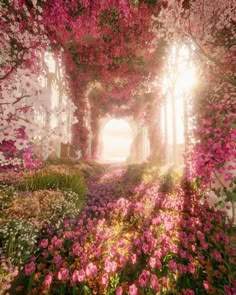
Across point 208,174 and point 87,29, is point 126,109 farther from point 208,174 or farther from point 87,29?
point 208,174

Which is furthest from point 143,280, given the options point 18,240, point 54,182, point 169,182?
point 169,182

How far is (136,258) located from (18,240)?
5.17 ft

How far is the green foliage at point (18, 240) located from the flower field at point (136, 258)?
0.14 metres

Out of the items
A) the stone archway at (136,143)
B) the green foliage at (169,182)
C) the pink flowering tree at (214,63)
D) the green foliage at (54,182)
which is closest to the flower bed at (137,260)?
the pink flowering tree at (214,63)

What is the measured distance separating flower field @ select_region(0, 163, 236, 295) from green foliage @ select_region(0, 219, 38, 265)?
0.45ft

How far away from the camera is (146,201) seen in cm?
473

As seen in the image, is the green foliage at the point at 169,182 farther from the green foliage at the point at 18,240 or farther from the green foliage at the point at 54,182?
the green foliage at the point at 18,240

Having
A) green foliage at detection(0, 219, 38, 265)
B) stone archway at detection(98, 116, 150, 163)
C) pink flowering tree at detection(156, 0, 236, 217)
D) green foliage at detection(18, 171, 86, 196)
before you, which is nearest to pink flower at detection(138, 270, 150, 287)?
green foliage at detection(0, 219, 38, 265)

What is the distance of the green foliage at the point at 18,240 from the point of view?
106 inches

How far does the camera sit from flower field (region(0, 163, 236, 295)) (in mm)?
2072

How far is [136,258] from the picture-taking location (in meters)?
2.52

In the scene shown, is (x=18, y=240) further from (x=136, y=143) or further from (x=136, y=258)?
(x=136, y=143)

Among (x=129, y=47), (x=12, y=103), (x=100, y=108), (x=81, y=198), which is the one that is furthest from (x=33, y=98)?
(x=100, y=108)

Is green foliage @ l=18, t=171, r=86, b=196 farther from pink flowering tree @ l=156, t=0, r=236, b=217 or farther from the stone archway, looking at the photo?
the stone archway
